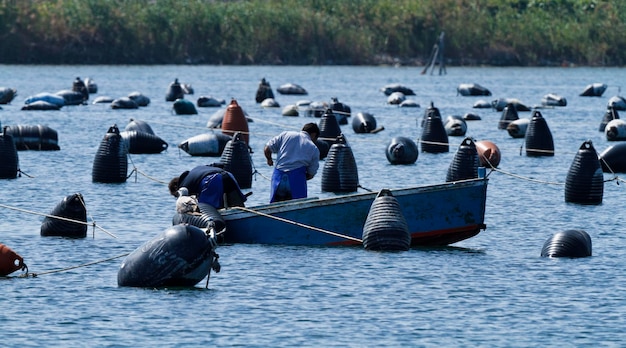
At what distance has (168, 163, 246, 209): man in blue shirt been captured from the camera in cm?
2527

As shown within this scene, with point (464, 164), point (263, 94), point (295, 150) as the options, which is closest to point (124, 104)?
point (263, 94)

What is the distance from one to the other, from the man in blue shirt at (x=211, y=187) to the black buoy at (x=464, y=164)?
9816 millimetres

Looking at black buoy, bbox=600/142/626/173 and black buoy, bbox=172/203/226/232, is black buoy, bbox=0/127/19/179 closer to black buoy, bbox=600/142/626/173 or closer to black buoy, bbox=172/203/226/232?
black buoy, bbox=172/203/226/232

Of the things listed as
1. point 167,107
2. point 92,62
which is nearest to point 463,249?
point 167,107

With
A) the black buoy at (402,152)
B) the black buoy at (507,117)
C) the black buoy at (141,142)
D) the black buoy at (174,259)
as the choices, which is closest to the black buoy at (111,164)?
A: the black buoy at (141,142)

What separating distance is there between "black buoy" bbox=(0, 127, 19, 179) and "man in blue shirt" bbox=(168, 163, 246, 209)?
43.3ft

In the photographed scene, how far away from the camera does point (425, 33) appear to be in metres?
158

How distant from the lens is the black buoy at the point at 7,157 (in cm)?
3778

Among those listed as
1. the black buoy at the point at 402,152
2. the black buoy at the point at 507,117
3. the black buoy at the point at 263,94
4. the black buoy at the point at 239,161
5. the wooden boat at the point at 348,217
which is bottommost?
the black buoy at the point at 263,94

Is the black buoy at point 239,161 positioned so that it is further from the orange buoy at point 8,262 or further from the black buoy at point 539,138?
the black buoy at point 539,138

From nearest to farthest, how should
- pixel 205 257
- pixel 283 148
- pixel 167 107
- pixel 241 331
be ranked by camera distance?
pixel 241 331 → pixel 205 257 → pixel 283 148 → pixel 167 107

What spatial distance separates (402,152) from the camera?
145 ft

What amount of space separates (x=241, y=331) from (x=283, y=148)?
25.3ft

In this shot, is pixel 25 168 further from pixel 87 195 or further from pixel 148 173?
pixel 87 195
